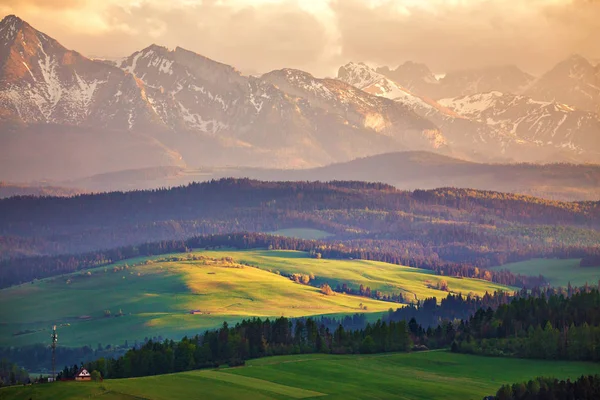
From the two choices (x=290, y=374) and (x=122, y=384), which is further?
(x=290, y=374)

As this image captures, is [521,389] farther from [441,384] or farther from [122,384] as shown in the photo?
[122,384]

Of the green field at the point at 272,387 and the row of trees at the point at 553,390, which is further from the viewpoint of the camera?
the row of trees at the point at 553,390

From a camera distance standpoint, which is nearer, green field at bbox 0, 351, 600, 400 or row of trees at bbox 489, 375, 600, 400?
green field at bbox 0, 351, 600, 400

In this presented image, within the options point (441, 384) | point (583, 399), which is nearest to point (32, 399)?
point (441, 384)

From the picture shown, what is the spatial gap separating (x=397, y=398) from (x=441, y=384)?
40.8 ft

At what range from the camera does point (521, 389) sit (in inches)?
7224

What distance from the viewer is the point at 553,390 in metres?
183

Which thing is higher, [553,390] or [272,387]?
[553,390]

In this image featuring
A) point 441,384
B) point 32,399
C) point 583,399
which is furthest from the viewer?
point 441,384

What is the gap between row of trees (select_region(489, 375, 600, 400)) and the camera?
591ft

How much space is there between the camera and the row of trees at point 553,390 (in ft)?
591

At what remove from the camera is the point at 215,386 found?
180625 mm

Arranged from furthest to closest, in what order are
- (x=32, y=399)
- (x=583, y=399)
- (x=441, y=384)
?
(x=441, y=384) → (x=583, y=399) → (x=32, y=399)

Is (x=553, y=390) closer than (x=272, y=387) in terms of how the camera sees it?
Yes
